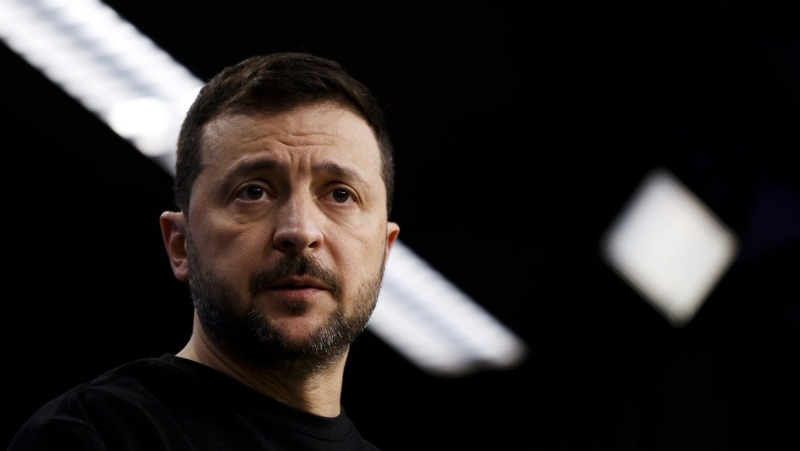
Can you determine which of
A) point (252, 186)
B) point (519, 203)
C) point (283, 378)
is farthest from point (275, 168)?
point (519, 203)

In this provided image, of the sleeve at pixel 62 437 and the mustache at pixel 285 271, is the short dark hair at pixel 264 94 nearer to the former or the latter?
the mustache at pixel 285 271

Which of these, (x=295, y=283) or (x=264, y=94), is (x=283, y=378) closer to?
(x=295, y=283)

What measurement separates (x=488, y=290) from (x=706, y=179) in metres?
0.94

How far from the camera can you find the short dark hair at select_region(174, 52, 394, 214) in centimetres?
Result: 151

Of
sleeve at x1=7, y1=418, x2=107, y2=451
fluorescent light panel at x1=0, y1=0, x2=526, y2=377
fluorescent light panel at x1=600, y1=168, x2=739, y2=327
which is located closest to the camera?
sleeve at x1=7, y1=418, x2=107, y2=451

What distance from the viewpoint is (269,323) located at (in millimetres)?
1375

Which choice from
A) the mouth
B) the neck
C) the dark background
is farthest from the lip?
the dark background

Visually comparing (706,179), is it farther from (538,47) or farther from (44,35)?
(44,35)

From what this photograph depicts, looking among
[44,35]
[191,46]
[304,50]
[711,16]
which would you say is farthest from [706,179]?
[44,35]

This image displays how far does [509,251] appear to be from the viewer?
327cm

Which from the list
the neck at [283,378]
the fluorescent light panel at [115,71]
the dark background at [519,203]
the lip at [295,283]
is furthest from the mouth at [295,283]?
the fluorescent light panel at [115,71]

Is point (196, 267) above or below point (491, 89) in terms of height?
below

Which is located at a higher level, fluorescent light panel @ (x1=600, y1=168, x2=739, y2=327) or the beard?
fluorescent light panel @ (x1=600, y1=168, x2=739, y2=327)

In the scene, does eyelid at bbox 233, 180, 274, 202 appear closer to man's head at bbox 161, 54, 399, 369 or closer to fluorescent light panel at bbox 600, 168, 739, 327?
man's head at bbox 161, 54, 399, 369
